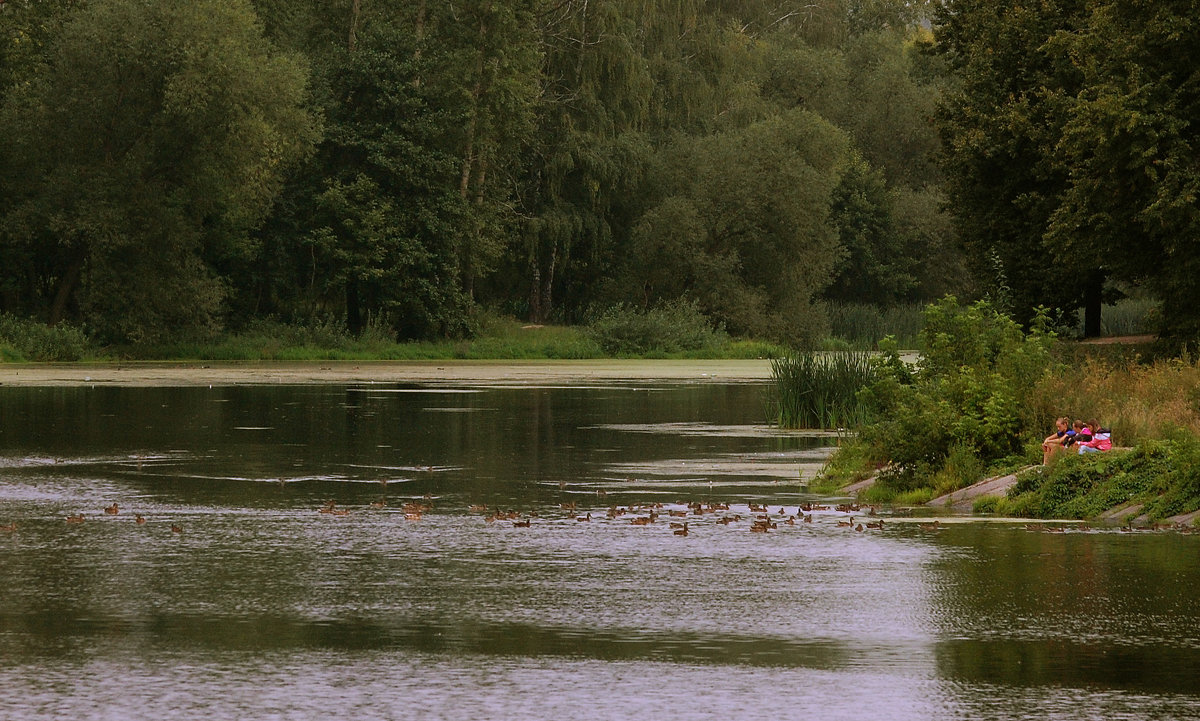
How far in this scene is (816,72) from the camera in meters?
97.9

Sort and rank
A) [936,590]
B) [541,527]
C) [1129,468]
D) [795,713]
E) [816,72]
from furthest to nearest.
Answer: [816,72] → [1129,468] → [541,527] → [936,590] → [795,713]

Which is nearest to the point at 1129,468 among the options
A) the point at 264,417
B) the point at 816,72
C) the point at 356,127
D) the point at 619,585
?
the point at 619,585

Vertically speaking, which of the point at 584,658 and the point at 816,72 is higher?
the point at 816,72

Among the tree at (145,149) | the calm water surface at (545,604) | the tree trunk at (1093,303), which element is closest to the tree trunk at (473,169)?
the tree at (145,149)

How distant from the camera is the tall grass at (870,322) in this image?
86.7m

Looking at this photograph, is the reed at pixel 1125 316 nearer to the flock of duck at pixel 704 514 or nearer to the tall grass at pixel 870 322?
the tall grass at pixel 870 322

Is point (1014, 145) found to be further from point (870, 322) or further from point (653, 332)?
point (870, 322)

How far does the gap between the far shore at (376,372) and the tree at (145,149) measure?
3.72 metres

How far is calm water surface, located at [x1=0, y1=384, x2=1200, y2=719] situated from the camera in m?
9.19

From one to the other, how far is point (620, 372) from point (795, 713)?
2127 inches

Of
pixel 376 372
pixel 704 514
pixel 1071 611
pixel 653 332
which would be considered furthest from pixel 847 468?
pixel 653 332

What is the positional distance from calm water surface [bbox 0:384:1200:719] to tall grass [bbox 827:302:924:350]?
6453cm

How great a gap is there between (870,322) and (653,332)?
16.1 meters

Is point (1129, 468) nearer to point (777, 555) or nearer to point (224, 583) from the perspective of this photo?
point (777, 555)
